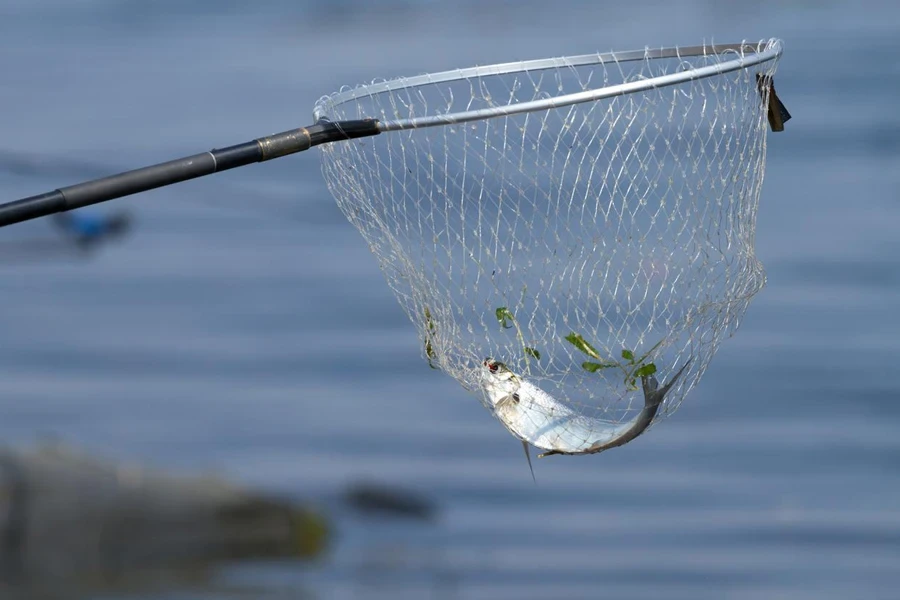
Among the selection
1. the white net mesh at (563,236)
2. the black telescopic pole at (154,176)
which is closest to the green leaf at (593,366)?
the white net mesh at (563,236)

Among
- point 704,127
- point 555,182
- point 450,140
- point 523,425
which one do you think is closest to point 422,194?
point 450,140

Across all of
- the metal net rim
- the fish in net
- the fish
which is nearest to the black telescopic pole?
the metal net rim

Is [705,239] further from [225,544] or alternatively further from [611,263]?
[225,544]

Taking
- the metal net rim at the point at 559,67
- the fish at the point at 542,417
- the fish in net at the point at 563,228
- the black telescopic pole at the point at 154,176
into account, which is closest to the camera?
the black telescopic pole at the point at 154,176

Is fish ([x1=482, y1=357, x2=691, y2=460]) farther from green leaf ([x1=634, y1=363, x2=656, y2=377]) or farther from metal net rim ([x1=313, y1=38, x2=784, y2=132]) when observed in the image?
metal net rim ([x1=313, y1=38, x2=784, y2=132])

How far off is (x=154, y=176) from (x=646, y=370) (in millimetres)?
1526

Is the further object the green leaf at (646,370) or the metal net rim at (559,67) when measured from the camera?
the green leaf at (646,370)

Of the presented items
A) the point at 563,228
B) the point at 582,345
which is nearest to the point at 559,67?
the point at 563,228

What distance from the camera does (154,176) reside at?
293cm

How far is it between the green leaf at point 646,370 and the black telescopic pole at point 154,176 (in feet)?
3.74

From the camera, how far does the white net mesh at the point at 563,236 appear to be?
375 centimetres

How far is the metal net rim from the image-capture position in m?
3.31

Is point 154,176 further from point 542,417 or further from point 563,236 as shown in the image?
point 563,236

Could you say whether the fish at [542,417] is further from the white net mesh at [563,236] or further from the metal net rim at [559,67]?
the metal net rim at [559,67]
